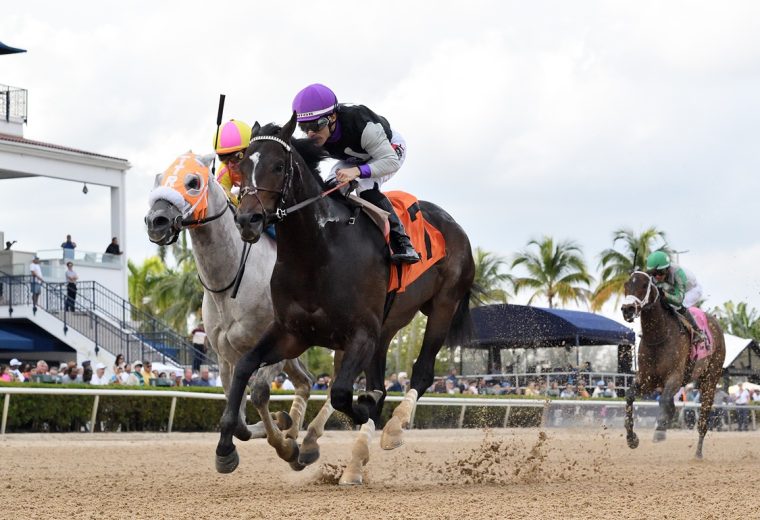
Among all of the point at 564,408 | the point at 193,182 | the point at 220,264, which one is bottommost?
the point at 564,408

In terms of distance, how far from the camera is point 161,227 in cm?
641

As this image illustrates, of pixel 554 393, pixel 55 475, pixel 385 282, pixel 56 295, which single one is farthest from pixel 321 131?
pixel 56 295

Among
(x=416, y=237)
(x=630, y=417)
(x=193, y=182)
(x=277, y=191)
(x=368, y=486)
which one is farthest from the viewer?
(x=630, y=417)

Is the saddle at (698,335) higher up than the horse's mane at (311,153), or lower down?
lower down

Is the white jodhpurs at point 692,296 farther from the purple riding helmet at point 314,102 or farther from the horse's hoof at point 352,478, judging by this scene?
the purple riding helmet at point 314,102

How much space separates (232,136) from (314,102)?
2.73ft

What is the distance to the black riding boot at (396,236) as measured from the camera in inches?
256

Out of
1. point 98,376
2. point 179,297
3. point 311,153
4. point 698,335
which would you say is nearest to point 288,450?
point 311,153

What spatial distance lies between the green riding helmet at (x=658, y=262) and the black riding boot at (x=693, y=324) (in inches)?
20.6

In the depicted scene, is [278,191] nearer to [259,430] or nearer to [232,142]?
[232,142]

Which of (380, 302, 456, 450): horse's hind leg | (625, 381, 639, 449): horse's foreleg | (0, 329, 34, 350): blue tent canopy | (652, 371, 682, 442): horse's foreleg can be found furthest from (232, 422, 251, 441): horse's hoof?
(0, 329, 34, 350): blue tent canopy

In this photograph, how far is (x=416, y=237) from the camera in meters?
7.10

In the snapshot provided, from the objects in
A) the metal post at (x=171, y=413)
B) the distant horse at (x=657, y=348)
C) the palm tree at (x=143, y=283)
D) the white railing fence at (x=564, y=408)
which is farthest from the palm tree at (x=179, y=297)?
the distant horse at (x=657, y=348)

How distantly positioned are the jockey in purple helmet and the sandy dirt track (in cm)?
148
